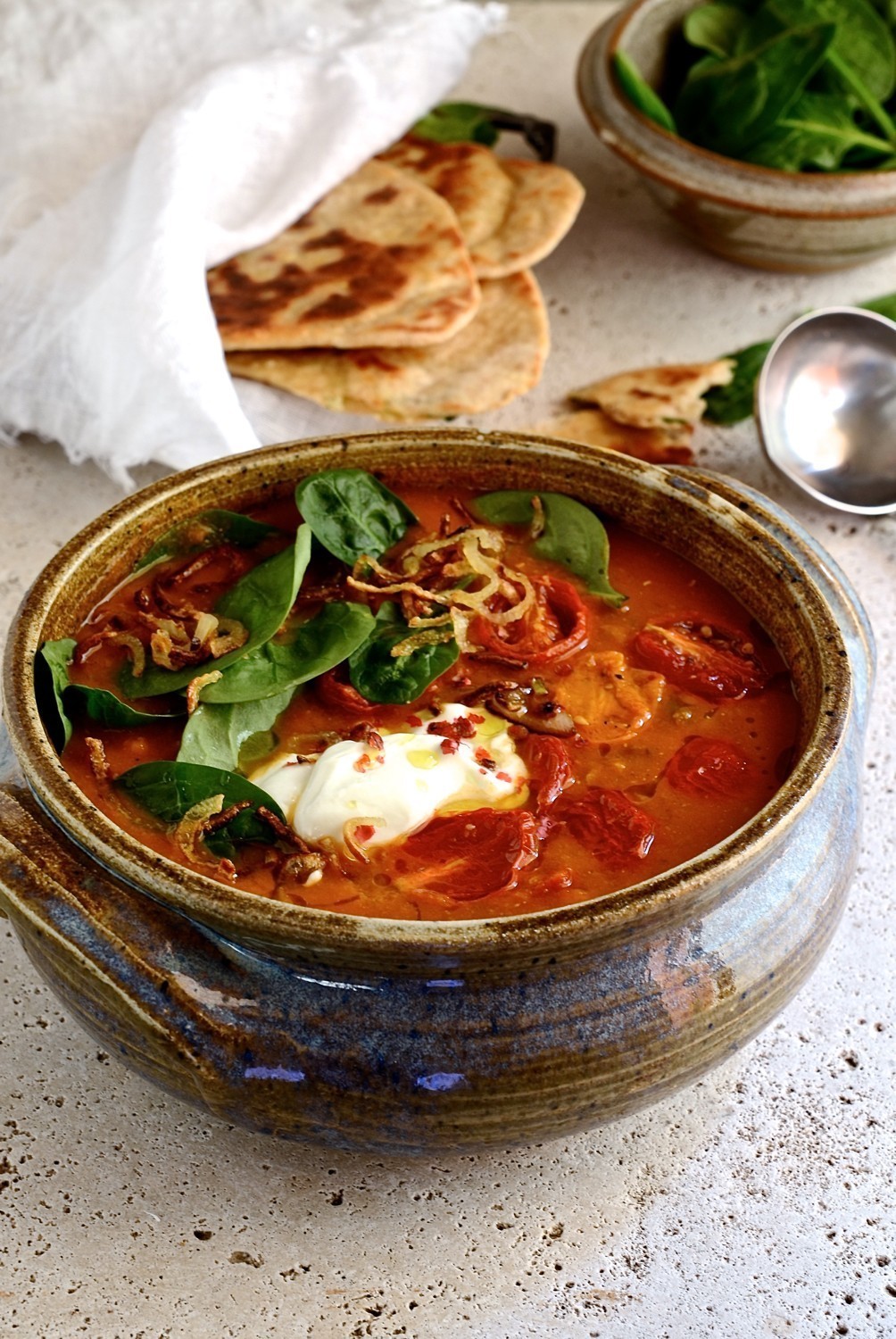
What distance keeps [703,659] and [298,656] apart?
0.62 meters

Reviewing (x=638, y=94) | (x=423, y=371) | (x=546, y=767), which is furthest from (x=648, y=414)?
(x=546, y=767)

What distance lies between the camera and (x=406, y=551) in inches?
94.8

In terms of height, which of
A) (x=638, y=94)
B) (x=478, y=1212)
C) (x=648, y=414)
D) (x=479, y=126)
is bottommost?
(x=478, y=1212)

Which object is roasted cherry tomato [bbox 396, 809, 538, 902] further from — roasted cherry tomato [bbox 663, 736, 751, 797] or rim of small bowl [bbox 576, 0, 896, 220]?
rim of small bowl [bbox 576, 0, 896, 220]

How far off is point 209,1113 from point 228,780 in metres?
0.43

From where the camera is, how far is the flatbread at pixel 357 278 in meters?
3.35

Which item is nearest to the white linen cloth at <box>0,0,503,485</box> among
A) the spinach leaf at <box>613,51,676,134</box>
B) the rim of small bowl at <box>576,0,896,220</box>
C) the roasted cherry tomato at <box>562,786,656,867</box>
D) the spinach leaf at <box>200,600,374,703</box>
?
the spinach leaf at <box>613,51,676,134</box>

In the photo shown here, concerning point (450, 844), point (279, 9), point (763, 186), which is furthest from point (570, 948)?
point (279, 9)

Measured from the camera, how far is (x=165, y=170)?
348cm

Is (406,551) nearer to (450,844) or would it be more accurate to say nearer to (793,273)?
(450,844)

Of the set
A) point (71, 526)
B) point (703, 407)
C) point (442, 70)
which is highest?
point (442, 70)

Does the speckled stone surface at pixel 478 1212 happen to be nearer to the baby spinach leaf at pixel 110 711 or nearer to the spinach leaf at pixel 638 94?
the baby spinach leaf at pixel 110 711

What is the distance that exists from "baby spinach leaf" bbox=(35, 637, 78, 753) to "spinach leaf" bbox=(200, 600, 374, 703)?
0.20m

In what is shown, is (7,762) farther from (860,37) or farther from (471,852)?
(860,37)
